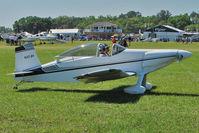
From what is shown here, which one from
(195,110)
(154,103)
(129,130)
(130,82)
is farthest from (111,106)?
(130,82)

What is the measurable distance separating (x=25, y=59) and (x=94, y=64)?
2690mm

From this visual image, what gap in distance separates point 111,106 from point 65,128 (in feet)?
6.55

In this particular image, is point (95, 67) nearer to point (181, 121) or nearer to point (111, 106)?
point (111, 106)

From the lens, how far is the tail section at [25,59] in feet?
29.7

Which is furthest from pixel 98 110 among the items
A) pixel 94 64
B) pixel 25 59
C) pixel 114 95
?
pixel 25 59

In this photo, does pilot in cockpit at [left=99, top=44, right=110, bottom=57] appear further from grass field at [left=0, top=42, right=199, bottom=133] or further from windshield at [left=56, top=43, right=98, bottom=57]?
grass field at [left=0, top=42, right=199, bottom=133]

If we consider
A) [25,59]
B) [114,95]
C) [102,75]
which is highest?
[25,59]

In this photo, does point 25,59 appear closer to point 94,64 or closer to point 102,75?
point 94,64

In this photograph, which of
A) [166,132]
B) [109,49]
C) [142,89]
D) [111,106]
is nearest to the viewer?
[166,132]

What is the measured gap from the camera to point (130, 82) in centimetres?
1097

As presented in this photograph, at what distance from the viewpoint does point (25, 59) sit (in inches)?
356

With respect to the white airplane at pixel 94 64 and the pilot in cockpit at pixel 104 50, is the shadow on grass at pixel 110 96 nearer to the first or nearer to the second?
the white airplane at pixel 94 64

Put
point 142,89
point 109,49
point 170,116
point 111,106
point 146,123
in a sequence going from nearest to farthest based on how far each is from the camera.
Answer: point 146,123
point 170,116
point 111,106
point 142,89
point 109,49

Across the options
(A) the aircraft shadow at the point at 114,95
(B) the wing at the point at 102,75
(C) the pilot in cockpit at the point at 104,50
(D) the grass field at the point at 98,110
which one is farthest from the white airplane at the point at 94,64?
(D) the grass field at the point at 98,110
